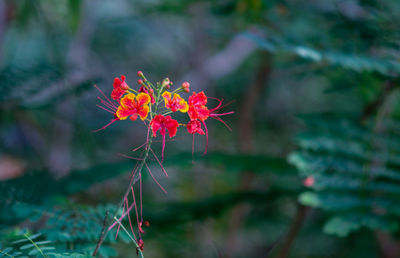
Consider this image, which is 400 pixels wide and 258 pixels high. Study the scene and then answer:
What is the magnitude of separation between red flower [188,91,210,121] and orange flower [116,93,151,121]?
103mm

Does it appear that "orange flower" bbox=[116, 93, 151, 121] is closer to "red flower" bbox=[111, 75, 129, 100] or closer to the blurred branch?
"red flower" bbox=[111, 75, 129, 100]

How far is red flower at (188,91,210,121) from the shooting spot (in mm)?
757

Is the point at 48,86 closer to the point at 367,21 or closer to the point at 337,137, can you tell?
the point at 337,137

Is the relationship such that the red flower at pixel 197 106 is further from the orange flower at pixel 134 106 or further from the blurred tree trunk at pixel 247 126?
the blurred tree trunk at pixel 247 126

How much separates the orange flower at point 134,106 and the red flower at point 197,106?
0.34 ft

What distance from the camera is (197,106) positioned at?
2.55ft

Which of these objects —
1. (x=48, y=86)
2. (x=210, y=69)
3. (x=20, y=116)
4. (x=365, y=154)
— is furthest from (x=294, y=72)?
(x=20, y=116)

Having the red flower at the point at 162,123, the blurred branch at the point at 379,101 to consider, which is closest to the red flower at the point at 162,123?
the red flower at the point at 162,123

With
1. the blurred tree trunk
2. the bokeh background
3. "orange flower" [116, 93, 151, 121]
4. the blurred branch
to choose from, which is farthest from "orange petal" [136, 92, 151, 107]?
the blurred tree trunk

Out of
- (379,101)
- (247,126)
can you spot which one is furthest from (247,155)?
(379,101)

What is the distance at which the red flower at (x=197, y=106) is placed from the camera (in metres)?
0.76

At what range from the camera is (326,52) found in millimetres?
1238

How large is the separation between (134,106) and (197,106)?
147 mm

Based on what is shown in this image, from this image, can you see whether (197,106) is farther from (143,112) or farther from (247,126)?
(247,126)
